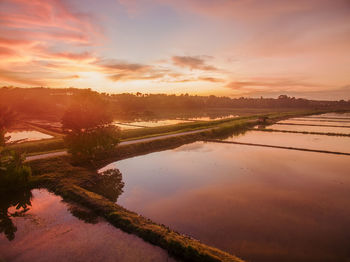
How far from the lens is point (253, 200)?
9.57m

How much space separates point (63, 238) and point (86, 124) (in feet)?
26.9

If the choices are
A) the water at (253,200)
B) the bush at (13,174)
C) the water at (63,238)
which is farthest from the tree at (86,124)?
the water at (63,238)

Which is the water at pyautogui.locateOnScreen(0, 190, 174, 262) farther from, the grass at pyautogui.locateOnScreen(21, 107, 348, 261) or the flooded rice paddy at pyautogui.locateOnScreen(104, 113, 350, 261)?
the flooded rice paddy at pyautogui.locateOnScreen(104, 113, 350, 261)

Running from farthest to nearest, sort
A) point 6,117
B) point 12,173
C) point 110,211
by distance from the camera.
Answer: point 12,173
point 110,211
point 6,117

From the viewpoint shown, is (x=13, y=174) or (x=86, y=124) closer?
(x=13, y=174)

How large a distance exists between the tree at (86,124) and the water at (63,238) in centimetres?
522

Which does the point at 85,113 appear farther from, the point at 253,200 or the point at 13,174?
the point at 253,200

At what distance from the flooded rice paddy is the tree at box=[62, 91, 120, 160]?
2166 mm

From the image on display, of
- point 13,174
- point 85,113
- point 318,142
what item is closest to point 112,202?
point 13,174

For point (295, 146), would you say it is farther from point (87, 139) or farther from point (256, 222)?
point (87, 139)

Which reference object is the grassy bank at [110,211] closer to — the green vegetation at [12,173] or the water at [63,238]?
the water at [63,238]

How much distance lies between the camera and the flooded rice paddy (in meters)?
6.74

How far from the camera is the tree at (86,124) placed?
13.6 m

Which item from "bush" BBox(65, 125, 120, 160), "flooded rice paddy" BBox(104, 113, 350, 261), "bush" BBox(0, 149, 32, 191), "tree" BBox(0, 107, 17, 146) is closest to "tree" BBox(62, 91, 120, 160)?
"bush" BBox(65, 125, 120, 160)
